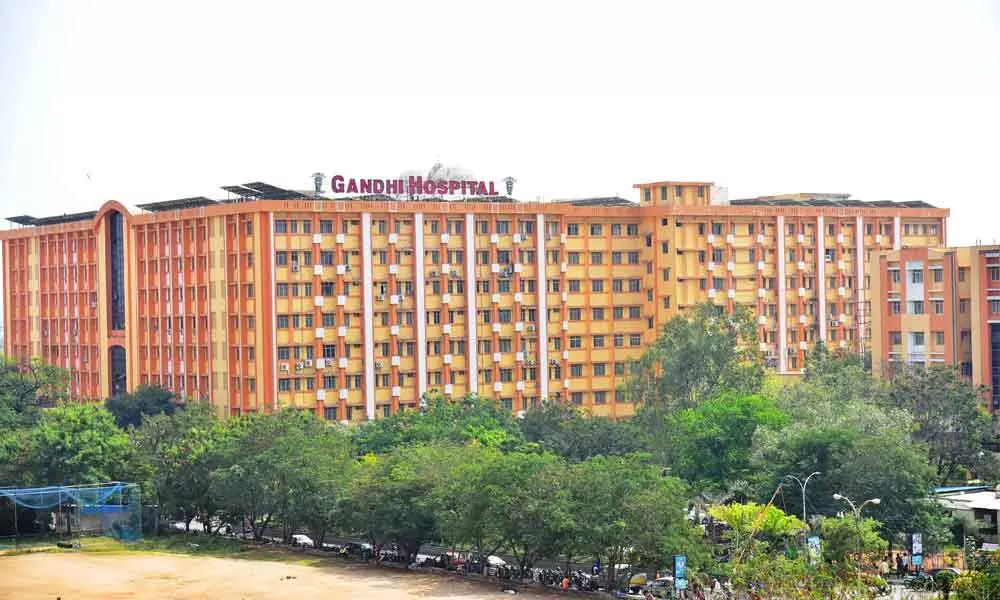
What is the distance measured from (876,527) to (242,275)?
204 ft

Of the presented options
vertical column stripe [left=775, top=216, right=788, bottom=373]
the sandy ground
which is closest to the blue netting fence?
the sandy ground

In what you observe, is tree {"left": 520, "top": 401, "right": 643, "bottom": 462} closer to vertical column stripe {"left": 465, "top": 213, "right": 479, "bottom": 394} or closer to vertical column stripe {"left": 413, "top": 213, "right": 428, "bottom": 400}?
vertical column stripe {"left": 413, "top": 213, "right": 428, "bottom": 400}

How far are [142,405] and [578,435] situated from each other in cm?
4423

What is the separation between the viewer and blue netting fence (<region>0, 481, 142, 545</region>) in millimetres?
108625

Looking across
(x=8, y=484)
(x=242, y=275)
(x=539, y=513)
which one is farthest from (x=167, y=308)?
(x=539, y=513)

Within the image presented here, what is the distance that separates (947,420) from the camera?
368ft

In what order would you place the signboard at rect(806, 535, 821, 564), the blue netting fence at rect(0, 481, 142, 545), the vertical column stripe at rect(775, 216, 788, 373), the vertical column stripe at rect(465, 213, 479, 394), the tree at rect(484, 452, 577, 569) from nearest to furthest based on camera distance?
the signboard at rect(806, 535, 821, 564)
the tree at rect(484, 452, 577, 569)
the blue netting fence at rect(0, 481, 142, 545)
the vertical column stripe at rect(465, 213, 479, 394)
the vertical column stripe at rect(775, 216, 788, 373)

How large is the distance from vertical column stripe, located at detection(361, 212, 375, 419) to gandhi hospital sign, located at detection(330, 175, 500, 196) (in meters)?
2.38

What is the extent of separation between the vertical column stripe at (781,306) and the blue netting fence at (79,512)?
68441 mm

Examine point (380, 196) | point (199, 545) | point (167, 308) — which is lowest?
point (199, 545)

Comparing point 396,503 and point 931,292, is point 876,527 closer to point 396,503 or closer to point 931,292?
point 396,503

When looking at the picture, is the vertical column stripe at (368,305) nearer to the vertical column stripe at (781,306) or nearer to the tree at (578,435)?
the tree at (578,435)

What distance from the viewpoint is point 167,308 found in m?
147

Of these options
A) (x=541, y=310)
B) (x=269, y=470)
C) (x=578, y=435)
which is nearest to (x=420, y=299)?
(x=541, y=310)
